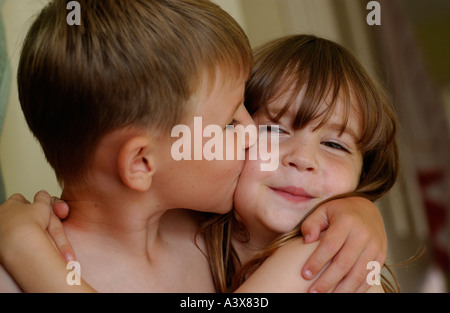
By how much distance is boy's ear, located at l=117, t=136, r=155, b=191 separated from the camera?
2.62 ft

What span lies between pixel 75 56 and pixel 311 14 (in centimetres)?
127

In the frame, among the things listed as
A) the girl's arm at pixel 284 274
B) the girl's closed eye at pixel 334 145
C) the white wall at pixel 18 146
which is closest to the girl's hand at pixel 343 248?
the girl's arm at pixel 284 274

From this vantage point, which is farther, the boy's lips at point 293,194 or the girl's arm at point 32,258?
the boy's lips at point 293,194

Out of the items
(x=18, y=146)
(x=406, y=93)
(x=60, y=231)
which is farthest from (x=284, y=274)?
(x=406, y=93)

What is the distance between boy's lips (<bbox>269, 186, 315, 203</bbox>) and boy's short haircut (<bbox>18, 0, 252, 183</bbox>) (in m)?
0.25

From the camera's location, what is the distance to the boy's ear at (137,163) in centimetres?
80

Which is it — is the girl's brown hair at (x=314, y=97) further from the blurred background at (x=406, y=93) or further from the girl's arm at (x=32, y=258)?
the blurred background at (x=406, y=93)

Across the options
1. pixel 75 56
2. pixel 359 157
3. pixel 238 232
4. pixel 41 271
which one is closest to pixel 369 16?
pixel 359 157

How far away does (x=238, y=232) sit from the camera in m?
1.09

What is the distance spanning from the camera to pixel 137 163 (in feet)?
2.74

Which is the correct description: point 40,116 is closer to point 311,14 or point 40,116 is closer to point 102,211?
point 102,211

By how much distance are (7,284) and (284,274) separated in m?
0.44

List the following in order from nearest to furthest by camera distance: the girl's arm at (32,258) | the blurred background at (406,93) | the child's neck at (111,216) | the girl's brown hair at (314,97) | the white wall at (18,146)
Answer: the girl's arm at (32,258), the child's neck at (111,216), the girl's brown hair at (314,97), the white wall at (18,146), the blurred background at (406,93)
